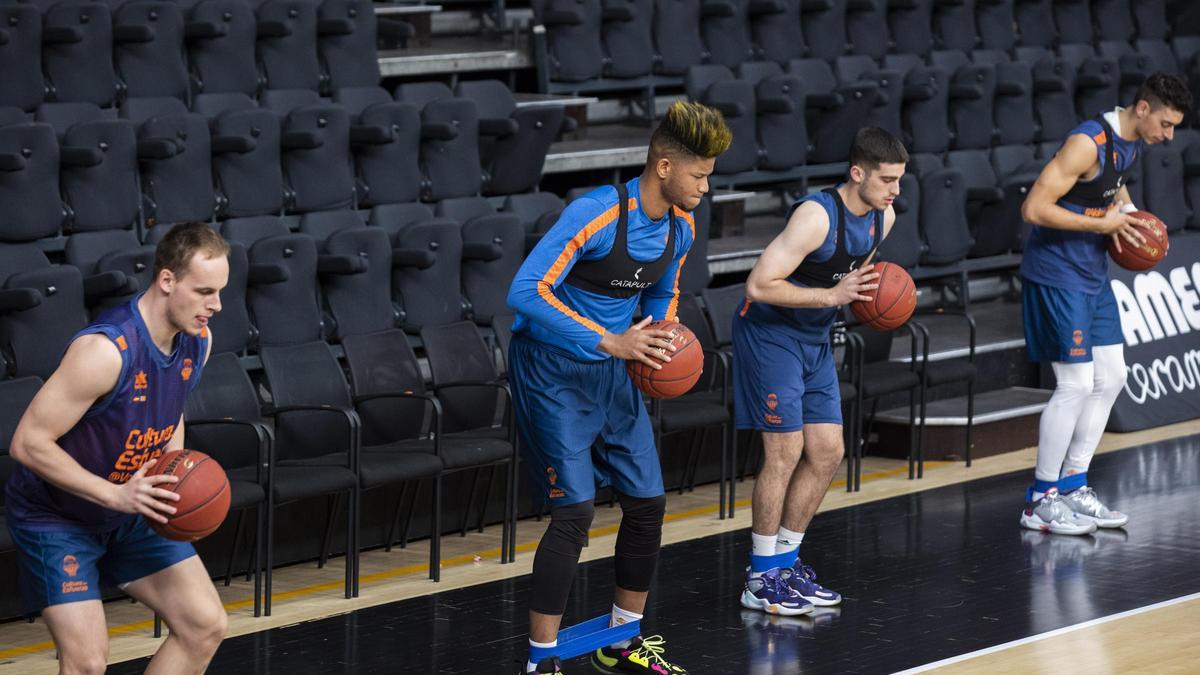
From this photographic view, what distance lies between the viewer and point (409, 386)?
6598mm

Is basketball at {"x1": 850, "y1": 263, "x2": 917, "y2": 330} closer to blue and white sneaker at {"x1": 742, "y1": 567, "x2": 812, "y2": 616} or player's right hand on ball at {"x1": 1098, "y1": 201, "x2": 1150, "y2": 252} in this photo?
blue and white sneaker at {"x1": 742, "y1": 567, "x2": 812, "y2": 616}

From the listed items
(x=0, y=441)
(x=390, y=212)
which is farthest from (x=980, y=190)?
(x=0, y=441)

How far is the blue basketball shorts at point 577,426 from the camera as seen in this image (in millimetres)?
4594

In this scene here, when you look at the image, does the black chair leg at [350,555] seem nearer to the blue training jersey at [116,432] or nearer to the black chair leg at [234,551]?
the black chair leg at [234,551]

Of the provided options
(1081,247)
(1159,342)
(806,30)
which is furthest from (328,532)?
(806,30)

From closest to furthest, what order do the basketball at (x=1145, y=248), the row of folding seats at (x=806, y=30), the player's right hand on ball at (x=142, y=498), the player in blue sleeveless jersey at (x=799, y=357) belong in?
the player's right hand on ball at (x=142, y=498) → the player in blue sleeveless jersey at (x=799, y=357) → the basketball at (x=1145, y=248) → the row of folding seats at (x=806, y=30)

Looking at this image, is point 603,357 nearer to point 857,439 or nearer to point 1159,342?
point 857,439

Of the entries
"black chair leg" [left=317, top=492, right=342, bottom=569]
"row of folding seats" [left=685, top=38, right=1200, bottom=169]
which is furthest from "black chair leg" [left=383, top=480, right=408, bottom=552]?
"row of folding seats" [left=685, top=38, right=1200, bottom=169]

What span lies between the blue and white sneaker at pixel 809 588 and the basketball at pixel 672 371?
1225 millimetres

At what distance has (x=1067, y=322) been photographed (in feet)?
21.4

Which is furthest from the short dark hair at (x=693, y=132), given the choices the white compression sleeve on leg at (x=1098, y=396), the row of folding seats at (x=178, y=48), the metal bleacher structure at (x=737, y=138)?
the row of folding seats at (x=178, y=48)

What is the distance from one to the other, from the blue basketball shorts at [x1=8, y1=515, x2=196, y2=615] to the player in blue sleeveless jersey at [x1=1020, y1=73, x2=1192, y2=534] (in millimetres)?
3770

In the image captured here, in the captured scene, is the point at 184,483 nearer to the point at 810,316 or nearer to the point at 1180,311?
the point at 810,316

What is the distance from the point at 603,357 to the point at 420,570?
1961 millimetres
